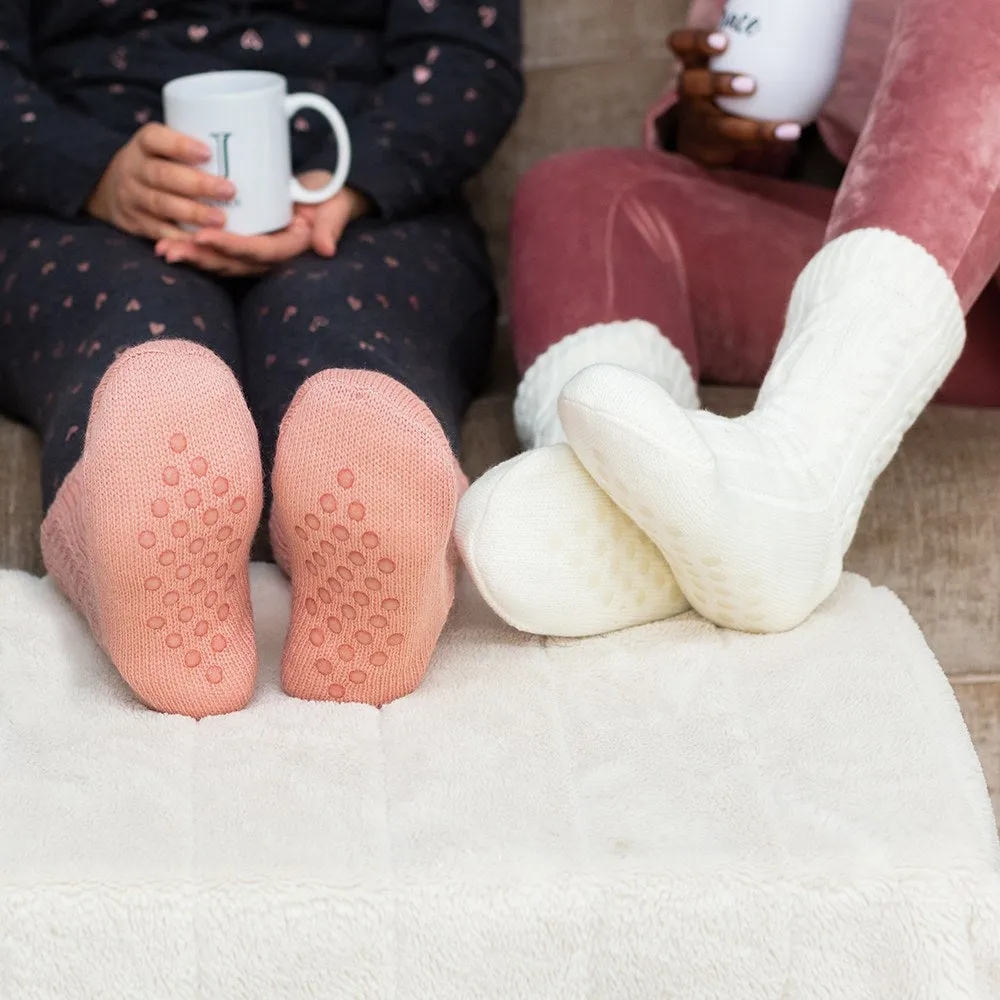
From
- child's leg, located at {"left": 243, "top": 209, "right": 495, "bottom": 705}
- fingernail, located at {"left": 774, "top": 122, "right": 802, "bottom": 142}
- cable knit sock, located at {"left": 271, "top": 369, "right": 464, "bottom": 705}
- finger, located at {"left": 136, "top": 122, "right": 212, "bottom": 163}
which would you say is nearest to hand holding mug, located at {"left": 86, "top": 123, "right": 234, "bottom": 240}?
finger, located at {"left": 136, "top": 122, "right": 212, "bottom": 163}

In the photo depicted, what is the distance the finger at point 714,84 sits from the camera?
943mm

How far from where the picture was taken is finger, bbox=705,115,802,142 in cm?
95

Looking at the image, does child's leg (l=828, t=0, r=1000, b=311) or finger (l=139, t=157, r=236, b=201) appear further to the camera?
finger (l=139, t=157, r=236, b=201)

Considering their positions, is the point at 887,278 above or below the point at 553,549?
above

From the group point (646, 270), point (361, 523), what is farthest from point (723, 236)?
point (361, 523)

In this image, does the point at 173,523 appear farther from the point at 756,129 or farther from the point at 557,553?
the point at 756,129

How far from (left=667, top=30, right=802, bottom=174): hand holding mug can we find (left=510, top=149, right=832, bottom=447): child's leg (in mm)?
37

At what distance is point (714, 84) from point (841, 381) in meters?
0.34

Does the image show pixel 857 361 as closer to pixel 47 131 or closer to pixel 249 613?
pixel 249 613

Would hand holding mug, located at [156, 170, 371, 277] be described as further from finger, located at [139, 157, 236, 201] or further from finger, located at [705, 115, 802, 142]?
finger, located at [705, 115, 802, 142]

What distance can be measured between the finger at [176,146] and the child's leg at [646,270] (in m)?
0.26

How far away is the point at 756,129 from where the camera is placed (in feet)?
3.18

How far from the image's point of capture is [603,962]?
0.58 metres

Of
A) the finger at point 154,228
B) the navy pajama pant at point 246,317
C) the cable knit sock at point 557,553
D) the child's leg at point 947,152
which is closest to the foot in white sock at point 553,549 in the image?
the cable knit sock at point 557,553
